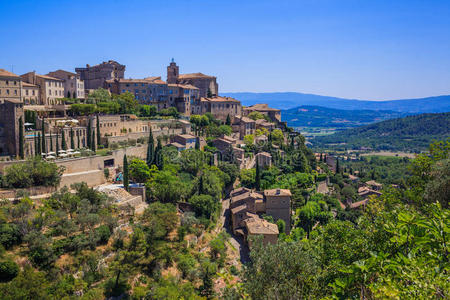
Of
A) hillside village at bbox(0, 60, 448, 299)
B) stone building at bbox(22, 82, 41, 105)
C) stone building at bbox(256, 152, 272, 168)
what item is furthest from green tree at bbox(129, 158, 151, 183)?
stone building at bbox(256, 152, 272, 168)

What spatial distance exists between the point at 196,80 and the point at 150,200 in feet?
141

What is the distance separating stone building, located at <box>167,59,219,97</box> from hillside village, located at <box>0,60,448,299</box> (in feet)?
Result: 25.2

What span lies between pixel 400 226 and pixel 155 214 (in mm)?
22081

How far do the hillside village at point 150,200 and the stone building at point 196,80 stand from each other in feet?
25.2

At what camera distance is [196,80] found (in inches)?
2810

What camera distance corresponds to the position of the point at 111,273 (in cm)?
2177

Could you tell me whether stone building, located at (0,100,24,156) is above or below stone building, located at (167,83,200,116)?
below

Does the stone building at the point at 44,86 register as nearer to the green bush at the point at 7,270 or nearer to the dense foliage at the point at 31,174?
the dense foliage at the point at 31,174

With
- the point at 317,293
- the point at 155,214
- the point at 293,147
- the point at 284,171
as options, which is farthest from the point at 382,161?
the point at 317,293

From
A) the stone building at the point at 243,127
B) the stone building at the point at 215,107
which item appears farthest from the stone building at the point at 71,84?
the stone building at the point at 243,127

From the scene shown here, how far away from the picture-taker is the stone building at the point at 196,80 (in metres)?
70.3

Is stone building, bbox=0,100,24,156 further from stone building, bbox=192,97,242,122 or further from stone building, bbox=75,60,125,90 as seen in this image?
stone building, bbox=192,97,242,122

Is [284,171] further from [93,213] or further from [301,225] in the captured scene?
[93,213]

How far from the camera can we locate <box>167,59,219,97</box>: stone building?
70312mm
